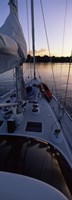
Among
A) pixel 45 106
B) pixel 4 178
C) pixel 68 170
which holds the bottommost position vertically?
pixel 45 106

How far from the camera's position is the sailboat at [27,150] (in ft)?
4.74

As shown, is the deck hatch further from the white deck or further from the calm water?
→ the calm water

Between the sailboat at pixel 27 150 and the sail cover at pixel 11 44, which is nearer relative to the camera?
the sailboat at pixel 27 150

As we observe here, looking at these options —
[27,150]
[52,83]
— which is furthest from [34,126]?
[52,83]

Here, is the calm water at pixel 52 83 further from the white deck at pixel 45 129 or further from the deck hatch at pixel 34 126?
the deck hatch at pixel 34 126

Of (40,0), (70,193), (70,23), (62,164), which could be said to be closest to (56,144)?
(62,164)

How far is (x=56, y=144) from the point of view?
11.6 feet

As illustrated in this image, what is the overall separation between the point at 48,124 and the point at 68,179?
66.5 inches

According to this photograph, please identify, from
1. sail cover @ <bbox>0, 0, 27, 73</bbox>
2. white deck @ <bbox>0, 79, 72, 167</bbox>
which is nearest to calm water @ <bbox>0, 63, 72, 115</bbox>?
white deck @ <bbox>0, 79, 72, 167</bbox>

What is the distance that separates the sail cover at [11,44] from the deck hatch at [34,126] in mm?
1303

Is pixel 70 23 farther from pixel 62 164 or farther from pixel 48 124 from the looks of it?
pixel 62 164

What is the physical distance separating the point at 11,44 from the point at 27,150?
1.67 meters

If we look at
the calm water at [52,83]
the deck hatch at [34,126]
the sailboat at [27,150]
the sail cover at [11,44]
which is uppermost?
the sail cover at [11,44]

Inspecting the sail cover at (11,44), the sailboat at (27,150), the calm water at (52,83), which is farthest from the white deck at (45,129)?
the calm water at (52,83)
